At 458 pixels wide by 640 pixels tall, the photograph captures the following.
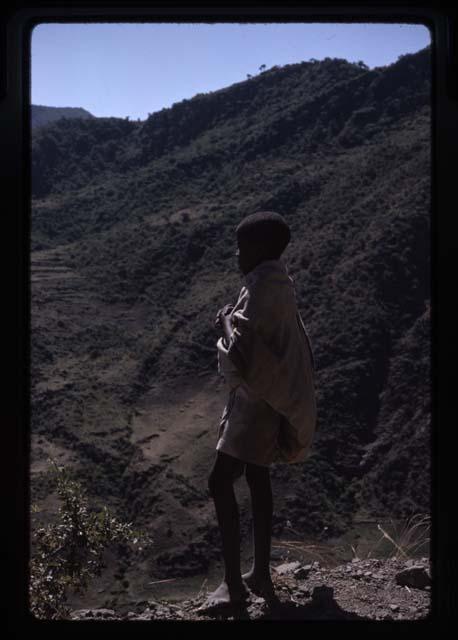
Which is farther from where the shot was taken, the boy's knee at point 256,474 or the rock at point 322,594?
the rock at point 322,594

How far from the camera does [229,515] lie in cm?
210

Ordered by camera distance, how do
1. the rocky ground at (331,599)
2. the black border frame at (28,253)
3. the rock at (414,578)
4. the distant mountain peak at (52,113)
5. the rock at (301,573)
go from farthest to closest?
the distant mountain peak at (52,113) → the rock at (301,573) → the rock at (414,578) → the rocky ground at (331,599) → the black border frame at (28,253)

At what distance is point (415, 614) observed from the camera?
7.75 ft

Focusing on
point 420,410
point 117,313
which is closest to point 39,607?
point 420,410

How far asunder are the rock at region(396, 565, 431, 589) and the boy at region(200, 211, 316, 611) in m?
0.79

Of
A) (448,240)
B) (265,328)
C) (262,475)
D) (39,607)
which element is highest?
(448,240)

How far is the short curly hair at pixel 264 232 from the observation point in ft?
6.85

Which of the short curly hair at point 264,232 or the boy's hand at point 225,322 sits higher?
the short curly hair at point 264,232

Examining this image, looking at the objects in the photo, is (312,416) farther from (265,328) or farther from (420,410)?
(420,410)

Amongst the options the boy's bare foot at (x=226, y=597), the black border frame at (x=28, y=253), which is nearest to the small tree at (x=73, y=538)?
the boy's bare foot at (x=226, y=597)

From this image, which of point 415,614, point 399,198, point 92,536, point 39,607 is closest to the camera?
point 415,614

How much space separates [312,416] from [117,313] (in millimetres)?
17760

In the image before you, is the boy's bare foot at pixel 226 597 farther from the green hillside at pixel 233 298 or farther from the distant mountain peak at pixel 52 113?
the distant mountain peak at pixel 52 113

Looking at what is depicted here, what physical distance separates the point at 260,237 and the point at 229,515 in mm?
775
